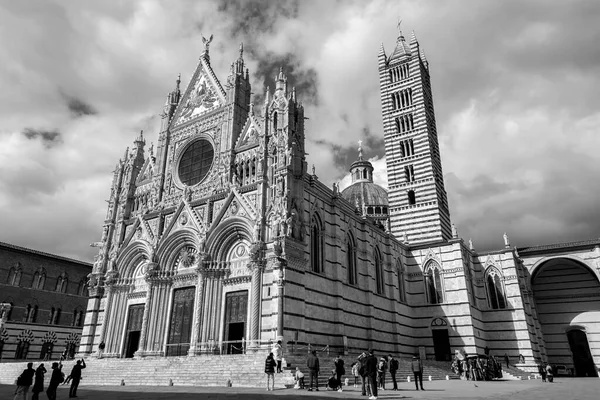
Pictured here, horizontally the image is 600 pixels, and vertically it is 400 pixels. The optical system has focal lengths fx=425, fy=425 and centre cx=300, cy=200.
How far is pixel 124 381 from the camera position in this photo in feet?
63.7

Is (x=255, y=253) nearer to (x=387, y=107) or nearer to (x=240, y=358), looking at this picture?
(x=240, y=358)

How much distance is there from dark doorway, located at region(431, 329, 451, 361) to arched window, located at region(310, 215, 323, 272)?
14.0 m

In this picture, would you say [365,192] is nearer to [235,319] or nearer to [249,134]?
[249,134]

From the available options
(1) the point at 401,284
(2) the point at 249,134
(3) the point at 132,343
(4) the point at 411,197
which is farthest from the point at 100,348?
(4) the point at 411,197

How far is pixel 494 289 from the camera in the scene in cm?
3559

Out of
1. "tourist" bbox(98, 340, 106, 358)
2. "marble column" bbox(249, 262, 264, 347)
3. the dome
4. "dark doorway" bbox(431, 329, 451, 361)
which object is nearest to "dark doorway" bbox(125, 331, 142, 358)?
"tourist" bbox(98, 340, 106, 358)

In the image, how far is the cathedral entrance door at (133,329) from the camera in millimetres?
26703

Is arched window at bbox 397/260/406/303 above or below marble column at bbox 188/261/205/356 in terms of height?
above

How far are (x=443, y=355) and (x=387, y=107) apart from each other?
26.9 m

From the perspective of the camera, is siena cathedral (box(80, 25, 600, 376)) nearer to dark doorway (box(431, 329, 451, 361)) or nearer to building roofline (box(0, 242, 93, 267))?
dark doorway (box(431, 329, 451, 361))

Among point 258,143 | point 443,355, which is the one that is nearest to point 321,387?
point 258,143

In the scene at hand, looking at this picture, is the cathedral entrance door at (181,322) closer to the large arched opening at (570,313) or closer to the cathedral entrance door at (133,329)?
the cathedral entrance door at (133,329)

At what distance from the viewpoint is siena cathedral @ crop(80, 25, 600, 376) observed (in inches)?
902

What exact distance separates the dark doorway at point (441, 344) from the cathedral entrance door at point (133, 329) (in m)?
21.7
